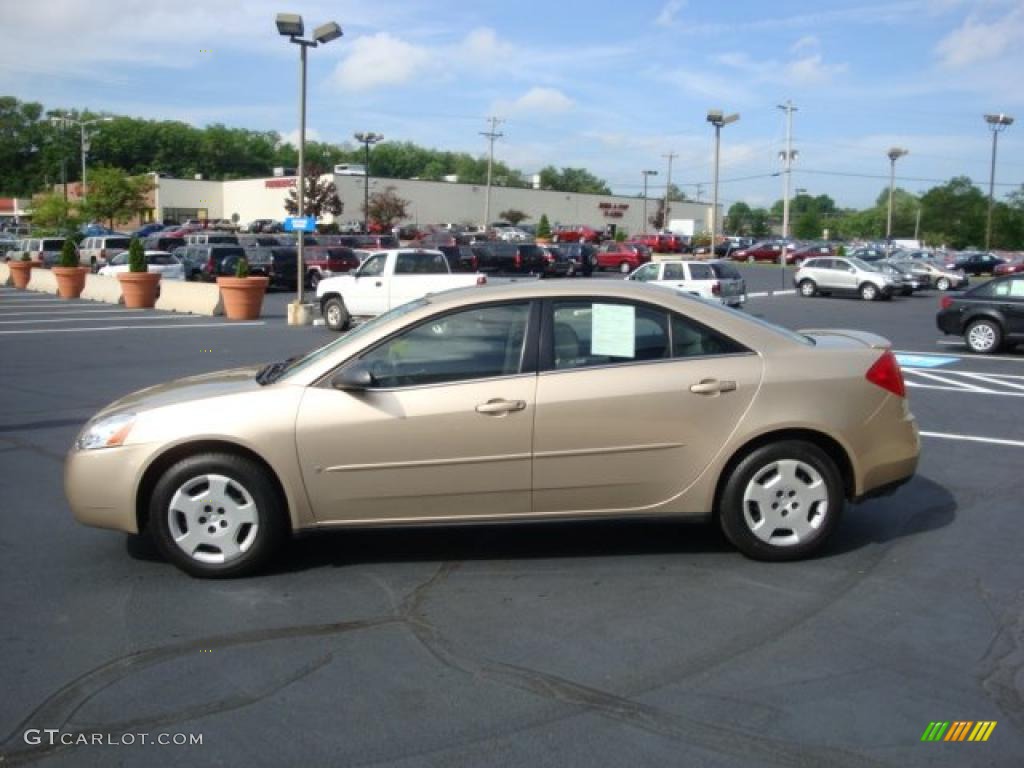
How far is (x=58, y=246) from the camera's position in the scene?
155 ft

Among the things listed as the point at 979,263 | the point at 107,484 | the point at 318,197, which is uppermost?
the point at 318,197

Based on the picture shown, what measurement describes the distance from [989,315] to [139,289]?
20.7 m

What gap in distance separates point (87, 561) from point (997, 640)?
487 cm

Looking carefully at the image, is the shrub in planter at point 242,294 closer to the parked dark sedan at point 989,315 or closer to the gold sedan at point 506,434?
the parked dark sedan at point 989,315

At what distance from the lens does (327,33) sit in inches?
858

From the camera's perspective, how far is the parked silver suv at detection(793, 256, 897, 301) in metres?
37.7

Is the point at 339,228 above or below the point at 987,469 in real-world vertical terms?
above

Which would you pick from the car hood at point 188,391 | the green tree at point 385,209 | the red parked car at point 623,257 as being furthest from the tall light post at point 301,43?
the green tree at point 385,209

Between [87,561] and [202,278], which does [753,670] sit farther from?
[202,278]

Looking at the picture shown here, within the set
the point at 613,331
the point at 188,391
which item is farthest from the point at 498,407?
the point at 188,391

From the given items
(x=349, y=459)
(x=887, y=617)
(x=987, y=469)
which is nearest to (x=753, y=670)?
(x=887, y=617)

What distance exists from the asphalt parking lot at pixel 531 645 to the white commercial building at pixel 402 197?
88913mm

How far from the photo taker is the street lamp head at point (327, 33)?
21734 mm

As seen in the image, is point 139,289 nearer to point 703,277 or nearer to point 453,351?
point 703,277
